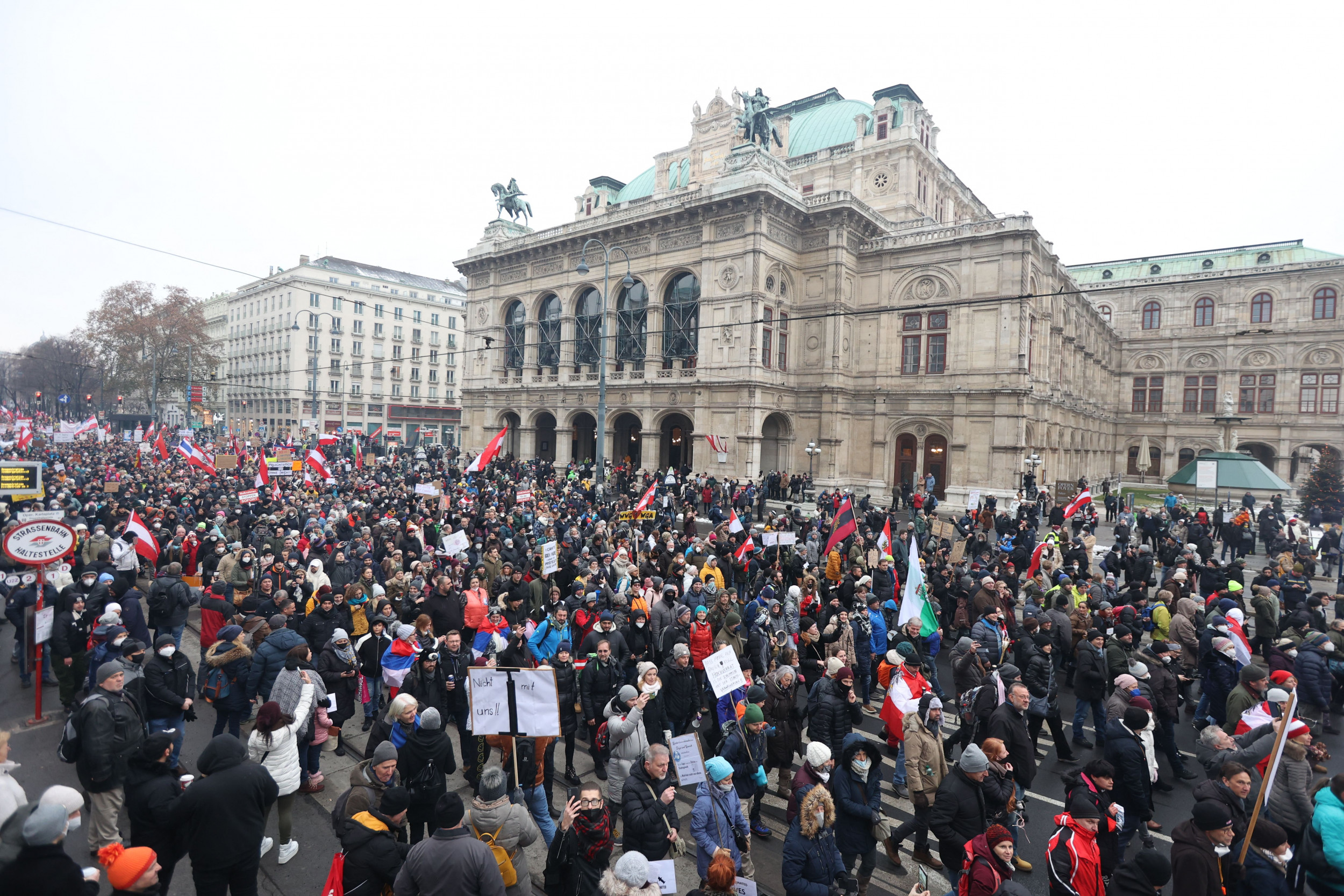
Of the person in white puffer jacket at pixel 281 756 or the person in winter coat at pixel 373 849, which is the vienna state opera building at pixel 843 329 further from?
the person in winter coat at pixel 373 849

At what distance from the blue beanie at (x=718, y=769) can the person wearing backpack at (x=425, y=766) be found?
7.72 ft

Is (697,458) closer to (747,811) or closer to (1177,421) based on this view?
(747,811)

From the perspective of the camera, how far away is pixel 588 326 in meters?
41.2

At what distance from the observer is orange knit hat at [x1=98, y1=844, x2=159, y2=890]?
3.82 meters

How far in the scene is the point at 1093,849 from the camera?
15.2ft

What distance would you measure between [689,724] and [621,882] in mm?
4888

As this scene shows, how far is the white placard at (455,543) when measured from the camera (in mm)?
13859

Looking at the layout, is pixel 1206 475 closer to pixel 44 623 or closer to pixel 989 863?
pixel 989 863

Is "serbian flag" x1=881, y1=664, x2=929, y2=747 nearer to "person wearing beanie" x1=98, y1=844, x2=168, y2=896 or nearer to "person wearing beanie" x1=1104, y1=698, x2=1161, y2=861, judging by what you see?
"person wearing beanie" x1=1104, y1=698, x2=1161, y2=861

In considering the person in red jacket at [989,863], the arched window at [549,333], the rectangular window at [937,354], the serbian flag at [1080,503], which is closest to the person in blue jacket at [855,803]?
the person in red jacket at [989,863]

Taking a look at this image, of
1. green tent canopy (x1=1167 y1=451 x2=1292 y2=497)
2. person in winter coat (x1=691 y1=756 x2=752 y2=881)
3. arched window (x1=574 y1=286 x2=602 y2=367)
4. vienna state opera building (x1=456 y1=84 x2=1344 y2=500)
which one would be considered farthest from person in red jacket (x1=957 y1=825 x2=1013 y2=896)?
arched window (x1=574 y1=286 x2=602 y2=367)

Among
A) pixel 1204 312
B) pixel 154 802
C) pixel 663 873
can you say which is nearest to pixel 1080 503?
pixel 663 873

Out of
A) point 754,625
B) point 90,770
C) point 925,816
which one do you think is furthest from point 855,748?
point 90,770

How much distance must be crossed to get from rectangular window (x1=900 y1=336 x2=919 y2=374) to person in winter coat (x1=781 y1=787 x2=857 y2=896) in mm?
33218
